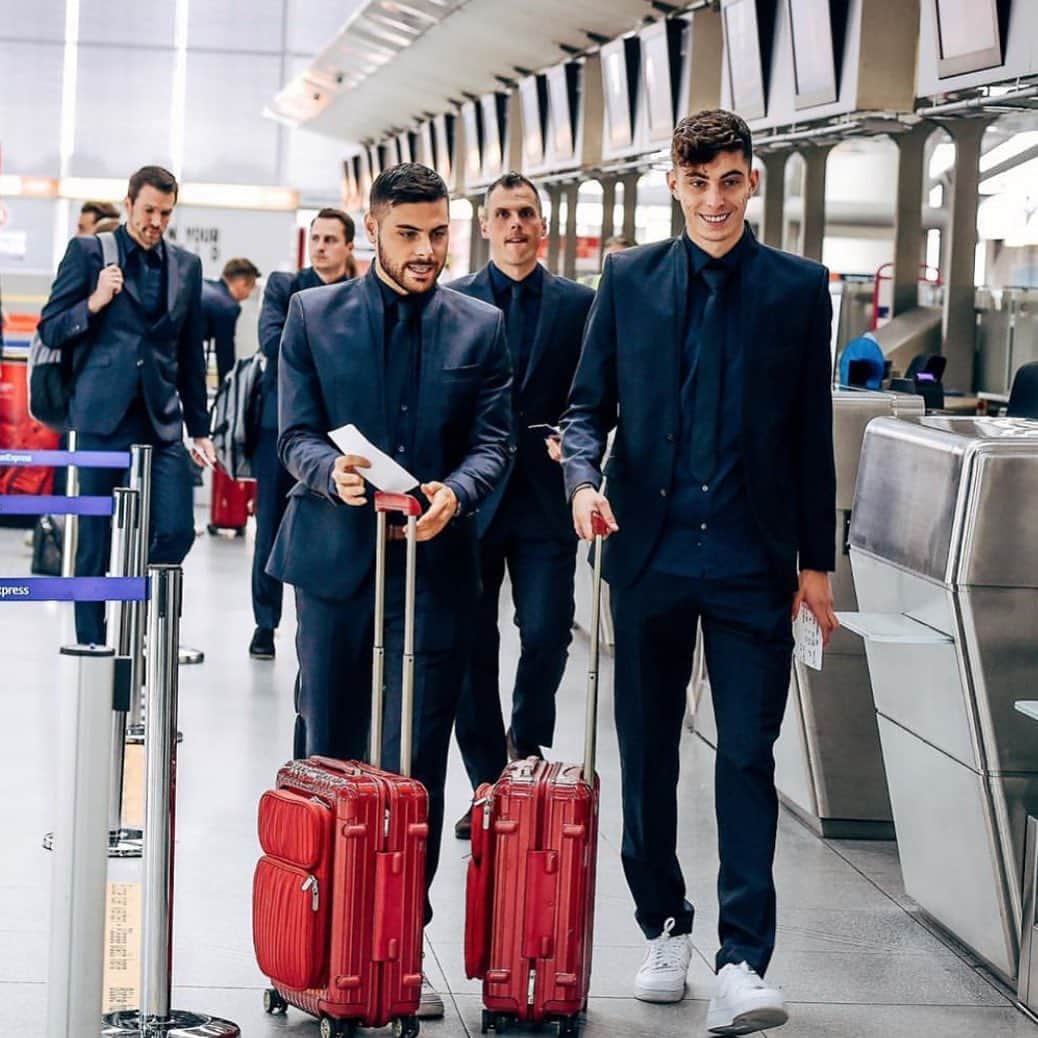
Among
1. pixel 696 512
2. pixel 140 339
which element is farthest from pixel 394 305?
pixel 140 339

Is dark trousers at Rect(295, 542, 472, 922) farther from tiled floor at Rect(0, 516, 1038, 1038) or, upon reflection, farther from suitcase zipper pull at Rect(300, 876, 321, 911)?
Answer: tiled floor at Rect(0, 516, 1038, 1038)

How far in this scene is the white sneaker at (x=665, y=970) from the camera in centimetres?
421

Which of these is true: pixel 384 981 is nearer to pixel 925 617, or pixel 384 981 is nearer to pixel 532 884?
pixel 532 884

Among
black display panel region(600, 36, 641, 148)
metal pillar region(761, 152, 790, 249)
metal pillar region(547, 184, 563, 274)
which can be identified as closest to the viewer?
metal pillar region(761, 152, 790, 249)

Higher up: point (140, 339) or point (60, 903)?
Answer: point (140, 339)

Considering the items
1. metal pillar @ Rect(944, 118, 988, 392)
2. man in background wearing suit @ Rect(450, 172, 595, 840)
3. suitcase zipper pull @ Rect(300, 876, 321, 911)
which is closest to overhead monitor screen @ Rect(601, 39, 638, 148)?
metal pillar @ Rect(944, 118, 988, 392)

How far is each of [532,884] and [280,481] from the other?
14.1 ft

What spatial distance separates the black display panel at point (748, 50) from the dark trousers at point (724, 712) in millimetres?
5539

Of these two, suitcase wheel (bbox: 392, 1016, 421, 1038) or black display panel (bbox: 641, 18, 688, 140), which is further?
black display panel (bbox: 641, 18, 688, 140)

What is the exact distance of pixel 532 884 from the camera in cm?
388

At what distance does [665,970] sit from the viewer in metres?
4.22

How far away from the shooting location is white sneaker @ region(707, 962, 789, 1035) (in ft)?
12.6

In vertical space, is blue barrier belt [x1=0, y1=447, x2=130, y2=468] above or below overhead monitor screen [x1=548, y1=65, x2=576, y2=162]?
below

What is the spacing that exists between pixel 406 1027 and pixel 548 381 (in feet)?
7.00
